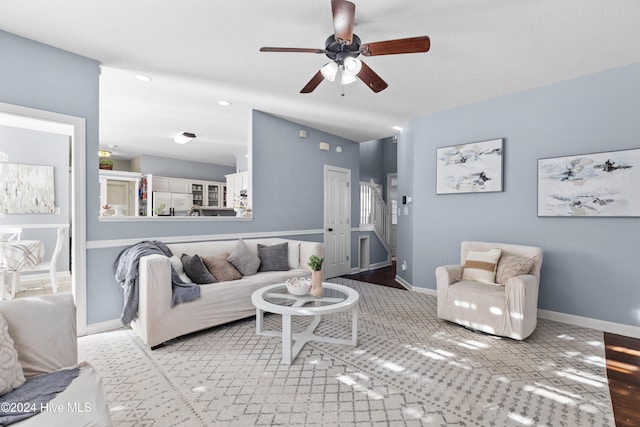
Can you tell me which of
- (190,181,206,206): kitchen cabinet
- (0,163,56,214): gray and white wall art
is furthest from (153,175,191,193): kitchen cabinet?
(0,163,56,214): gray and white wall art

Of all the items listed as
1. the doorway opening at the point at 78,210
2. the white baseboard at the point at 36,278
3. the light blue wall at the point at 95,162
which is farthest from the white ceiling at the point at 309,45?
the white baseboard at the point at 36,278

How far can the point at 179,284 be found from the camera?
2.93 m

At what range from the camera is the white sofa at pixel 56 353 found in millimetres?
1132

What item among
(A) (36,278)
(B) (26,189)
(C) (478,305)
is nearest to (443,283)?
(C) (478,305)

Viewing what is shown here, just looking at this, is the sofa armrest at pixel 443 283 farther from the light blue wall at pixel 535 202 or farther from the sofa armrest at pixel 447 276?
the light blue wall at pixel 535 202

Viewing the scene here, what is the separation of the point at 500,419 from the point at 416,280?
297cm

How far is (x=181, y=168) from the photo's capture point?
8570mm

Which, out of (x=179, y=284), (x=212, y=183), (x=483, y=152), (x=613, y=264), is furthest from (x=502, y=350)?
(x=212, y=183)

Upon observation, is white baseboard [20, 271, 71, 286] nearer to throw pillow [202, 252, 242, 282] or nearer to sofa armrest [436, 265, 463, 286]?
throw pillow [202, 252, 242, 282]

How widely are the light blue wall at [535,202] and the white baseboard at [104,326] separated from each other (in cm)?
394

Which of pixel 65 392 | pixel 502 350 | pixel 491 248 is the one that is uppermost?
pixel 491 248

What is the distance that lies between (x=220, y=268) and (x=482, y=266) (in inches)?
115

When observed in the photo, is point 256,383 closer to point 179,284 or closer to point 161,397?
point 161,397

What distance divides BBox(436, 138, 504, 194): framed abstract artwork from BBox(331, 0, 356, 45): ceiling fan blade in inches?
107
